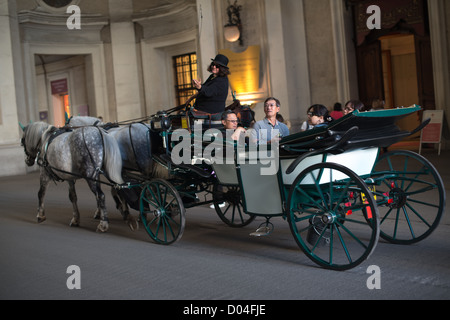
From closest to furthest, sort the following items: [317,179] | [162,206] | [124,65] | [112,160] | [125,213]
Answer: [317,179]
[162,206]
[112,160]
[125,213]
[124,65]

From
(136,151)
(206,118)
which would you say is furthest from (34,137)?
(206,118)

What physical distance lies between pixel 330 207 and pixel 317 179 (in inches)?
10.5

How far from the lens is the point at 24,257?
5785 mm

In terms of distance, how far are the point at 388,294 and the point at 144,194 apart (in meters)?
3.18

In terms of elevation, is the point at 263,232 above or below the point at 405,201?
below

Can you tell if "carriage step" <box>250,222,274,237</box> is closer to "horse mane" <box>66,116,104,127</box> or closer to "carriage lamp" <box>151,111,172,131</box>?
"carriage lamp" <box>151,111,172,131</box>

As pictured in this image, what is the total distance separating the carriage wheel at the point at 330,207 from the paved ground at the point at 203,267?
184 millimetres

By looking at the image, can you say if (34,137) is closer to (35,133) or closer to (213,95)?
(35,133)

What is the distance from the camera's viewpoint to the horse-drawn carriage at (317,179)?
445cm

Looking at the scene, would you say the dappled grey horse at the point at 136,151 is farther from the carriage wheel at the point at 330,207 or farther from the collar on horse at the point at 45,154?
the carriage wheel at the point at 330,207

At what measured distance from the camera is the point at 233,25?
48.3ft

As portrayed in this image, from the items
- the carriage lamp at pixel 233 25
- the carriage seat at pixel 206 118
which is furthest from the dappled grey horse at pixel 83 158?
the carriage lamp at pixel 233 25

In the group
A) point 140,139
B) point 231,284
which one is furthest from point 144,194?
point 231,284
